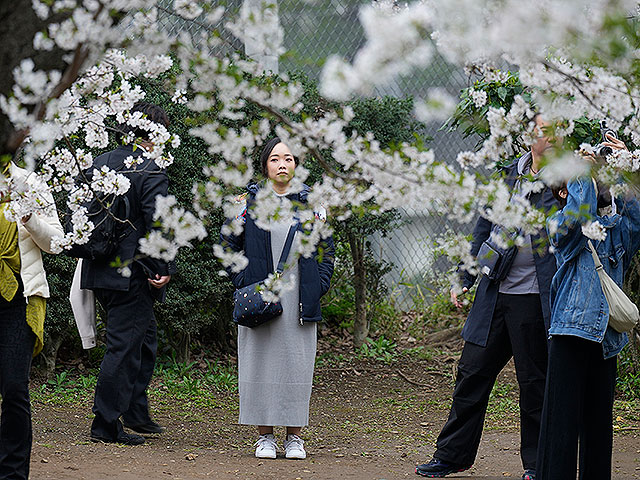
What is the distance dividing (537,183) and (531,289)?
5.61ft

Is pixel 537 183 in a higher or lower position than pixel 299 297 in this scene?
higher

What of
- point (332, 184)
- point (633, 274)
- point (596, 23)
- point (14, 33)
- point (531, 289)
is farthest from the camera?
point (633, 274)

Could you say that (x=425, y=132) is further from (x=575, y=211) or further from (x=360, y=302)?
(x=575, y=211)

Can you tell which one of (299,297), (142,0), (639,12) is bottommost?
(299,297)

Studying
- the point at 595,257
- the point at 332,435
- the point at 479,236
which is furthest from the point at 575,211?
the point at 332,435

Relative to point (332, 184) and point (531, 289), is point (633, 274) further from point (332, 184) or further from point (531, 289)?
point (332, 184)

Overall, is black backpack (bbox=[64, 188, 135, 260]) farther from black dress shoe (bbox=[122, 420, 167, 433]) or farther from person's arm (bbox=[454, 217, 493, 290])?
person's arm (bbox=[454, 217, 493, 290])

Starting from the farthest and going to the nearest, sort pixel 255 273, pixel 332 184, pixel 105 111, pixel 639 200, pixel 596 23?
pixel 255 273 → pixel 639 200 → pixel 105 111 → pixel 332 184 → pixel 596 23

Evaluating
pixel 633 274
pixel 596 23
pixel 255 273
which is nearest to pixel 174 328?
pixel 255 273

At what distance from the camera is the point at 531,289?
4.64 metres

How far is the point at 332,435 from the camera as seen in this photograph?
6250 mm

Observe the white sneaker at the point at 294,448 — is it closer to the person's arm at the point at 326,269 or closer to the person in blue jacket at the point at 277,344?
the person in blue jacket at the point at 277,344

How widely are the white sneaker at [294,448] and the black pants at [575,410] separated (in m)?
1.88

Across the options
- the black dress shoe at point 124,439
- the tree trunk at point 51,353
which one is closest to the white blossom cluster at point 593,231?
the black dress shoe at point 124,439
